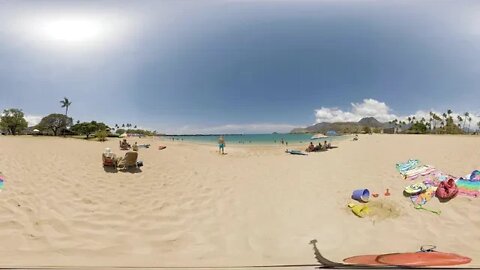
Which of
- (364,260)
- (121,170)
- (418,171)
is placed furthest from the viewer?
(121,170)

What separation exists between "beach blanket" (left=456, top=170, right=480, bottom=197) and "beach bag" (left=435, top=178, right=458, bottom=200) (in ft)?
0.56

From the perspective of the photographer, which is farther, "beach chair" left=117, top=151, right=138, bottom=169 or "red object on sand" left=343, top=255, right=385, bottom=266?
"beach chair" left=117, top=151, right=138, bottom=169

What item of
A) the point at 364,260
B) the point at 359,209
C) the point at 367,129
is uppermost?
the point at 367,129

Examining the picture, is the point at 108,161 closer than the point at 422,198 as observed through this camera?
No

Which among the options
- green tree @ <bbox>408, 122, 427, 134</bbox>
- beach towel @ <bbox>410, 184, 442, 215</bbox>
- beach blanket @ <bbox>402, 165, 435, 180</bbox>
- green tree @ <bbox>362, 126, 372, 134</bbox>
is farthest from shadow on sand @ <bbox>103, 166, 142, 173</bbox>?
green tree @ <bbox>408, 122, 427, 134</bbox>

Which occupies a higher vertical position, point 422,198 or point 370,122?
point 370,122

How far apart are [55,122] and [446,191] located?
23.1 feet

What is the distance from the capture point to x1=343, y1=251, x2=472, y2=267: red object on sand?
2715 millimetres

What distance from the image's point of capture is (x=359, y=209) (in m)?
3.86

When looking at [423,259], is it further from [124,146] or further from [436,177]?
[124,146]

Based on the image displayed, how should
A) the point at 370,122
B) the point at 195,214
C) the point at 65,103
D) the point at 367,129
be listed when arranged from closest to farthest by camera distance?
the point at 195,214 → the point at 65,103 → the point at 370,122 → the point at 367,129

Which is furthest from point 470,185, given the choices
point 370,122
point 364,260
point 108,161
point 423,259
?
point 108,161

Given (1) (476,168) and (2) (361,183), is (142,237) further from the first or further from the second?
(1) (476,168)

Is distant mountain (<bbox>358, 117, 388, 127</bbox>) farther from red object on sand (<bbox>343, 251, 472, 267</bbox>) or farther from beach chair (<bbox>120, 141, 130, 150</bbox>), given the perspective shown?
beach chair (<bbox>120, 141, 130, 150</bbox>)
